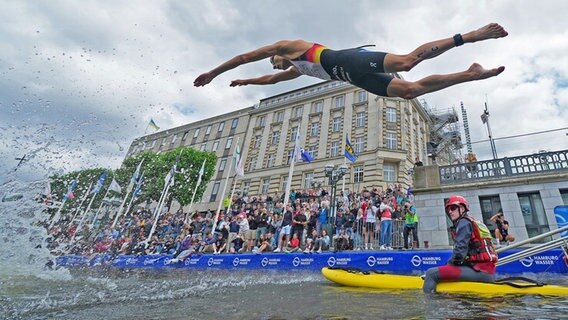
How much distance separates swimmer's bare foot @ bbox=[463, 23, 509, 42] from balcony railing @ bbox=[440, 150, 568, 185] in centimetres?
1291

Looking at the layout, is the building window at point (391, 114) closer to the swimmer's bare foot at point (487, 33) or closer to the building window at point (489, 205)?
the building window at point (489, 205)

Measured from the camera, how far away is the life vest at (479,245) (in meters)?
5.17

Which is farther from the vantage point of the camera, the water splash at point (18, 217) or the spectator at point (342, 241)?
the spectator at point (342, 241)

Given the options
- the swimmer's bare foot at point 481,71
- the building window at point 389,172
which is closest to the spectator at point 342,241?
the swimmer's bare foot at point 481,71

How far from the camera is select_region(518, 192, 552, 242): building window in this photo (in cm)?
1290

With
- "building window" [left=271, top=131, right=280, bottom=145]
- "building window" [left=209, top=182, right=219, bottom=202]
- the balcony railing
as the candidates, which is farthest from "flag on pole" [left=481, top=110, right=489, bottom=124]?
"building window" [left=209, top=182, right=219, bottom=202]

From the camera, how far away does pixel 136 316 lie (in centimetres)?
388

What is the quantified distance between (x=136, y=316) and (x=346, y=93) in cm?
3986

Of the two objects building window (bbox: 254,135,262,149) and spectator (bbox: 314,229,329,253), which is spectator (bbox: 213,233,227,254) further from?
building window (bbox: 254,135,262,149)

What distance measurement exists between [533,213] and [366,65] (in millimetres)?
13732

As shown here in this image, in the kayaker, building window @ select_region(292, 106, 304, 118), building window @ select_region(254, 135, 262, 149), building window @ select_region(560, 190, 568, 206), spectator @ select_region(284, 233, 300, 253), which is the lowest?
the kayaker

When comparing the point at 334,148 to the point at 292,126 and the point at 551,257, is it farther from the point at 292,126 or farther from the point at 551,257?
the point at 551,257

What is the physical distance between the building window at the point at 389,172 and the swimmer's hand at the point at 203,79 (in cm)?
3127

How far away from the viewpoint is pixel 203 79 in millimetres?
4930
